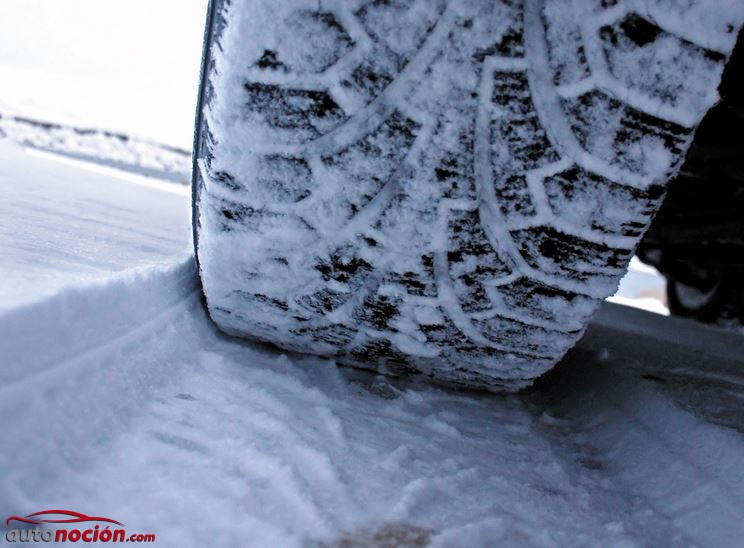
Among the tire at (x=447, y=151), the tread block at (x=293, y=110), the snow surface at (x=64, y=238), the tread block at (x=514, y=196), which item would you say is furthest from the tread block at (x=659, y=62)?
the snow surface at (x=64, y=238)

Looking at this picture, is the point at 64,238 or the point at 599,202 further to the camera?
the point at 64,238

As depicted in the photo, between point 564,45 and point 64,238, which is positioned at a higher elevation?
point 564,45

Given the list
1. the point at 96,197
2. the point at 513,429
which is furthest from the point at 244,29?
the point at 96,197

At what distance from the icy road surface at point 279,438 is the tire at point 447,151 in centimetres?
10

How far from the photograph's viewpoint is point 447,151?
1.37ft

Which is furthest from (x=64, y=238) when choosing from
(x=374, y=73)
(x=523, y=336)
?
(x=523, y=336)

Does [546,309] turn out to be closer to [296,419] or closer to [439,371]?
[439,371]

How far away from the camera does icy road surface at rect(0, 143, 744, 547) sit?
34 cm

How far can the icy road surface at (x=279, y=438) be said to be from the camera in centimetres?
34

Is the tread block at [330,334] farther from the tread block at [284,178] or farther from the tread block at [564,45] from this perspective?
the tread block at [564,45]

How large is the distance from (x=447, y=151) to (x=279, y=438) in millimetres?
291

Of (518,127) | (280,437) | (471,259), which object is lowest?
(280,437)

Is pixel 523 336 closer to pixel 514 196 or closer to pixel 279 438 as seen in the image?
pixel 514 196

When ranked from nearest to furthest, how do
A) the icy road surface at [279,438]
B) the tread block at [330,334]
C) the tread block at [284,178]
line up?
1. the icy road surface at [279,438]
2. the tread block at [284,178]
3. the tread block at [330,334]
